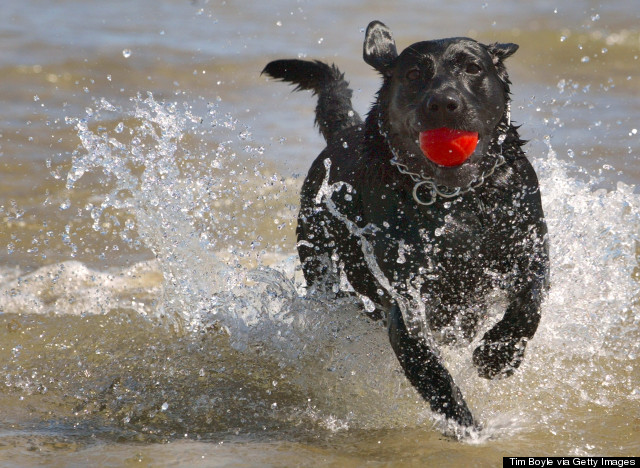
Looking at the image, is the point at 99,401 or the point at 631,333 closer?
the point at 99,401

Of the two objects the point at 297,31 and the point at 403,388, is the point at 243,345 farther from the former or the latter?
the point at 297,31

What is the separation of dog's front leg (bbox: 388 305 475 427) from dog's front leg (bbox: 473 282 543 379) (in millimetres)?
305

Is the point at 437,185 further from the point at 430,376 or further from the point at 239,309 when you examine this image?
the point at 239,309

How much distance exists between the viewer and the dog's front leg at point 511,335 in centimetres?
390

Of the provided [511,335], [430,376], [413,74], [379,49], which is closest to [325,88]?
[379,49]

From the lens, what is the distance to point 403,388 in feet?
13.4

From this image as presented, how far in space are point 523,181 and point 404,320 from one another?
800mm

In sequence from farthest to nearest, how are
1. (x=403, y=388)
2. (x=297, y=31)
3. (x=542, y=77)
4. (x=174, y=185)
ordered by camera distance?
(x=297, y=31) → (x=542, y=77) → (x=174, y=185) → (x=403, y=388)

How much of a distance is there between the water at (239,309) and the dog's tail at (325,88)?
81cm

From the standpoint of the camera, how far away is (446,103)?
3.65 metres

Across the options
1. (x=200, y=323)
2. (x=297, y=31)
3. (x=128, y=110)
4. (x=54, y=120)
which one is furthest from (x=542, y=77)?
(x=200, y=323)

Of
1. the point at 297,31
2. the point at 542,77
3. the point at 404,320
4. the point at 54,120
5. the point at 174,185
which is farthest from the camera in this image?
the point at 297,31

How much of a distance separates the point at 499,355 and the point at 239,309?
1.52 meters

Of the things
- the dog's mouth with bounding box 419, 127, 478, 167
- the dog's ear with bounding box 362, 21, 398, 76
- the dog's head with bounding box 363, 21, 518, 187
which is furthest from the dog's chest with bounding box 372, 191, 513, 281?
the dog's ear with bounding box 362, 21, 398, 76
